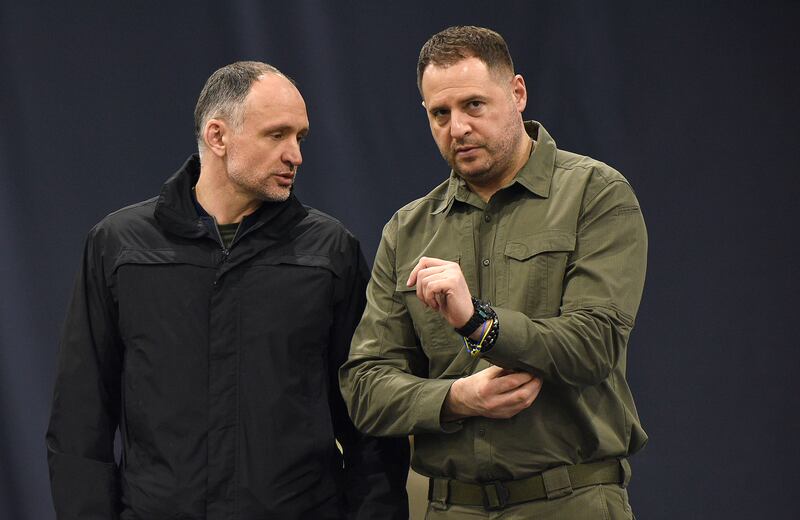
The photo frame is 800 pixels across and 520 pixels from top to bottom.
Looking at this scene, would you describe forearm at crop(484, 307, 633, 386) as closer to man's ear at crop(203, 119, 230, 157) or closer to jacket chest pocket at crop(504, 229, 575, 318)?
jacket chest pocket at crop(504, 229, 575, 318)

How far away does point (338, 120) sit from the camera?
3.38m

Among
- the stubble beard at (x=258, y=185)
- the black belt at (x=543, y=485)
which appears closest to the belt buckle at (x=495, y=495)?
the black belt at (x=543, y=485)

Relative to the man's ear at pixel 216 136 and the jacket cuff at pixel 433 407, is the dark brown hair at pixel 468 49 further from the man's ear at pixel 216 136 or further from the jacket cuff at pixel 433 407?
the jacket cuff at pixel 433 407

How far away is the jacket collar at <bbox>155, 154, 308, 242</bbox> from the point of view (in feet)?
7.34

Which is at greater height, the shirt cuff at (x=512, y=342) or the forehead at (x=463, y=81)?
the forehead at (x=463, y=81)

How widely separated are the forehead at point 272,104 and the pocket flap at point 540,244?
591mm

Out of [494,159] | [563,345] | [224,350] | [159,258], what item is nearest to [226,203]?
[159,258]

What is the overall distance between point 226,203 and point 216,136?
149 mm

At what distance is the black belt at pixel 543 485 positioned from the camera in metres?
1.87

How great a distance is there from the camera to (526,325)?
1.79 metres

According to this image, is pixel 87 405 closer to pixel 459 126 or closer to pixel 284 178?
pixel 284 178

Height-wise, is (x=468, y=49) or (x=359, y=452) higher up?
(x=468, y=49)

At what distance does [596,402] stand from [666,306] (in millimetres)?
1494

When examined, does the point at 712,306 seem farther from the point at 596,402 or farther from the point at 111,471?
the point at 111,471
